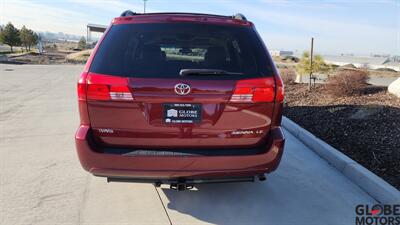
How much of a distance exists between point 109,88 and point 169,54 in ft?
2.94

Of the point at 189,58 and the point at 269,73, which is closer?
the point at 269,73

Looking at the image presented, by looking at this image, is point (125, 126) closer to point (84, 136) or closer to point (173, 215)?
point (84, 136)

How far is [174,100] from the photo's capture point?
3.36m

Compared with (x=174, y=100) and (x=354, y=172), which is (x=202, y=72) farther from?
(x=354, y=172)

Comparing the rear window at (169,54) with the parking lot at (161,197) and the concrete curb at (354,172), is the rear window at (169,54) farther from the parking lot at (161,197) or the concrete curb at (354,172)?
the concrete curb at (354,172)

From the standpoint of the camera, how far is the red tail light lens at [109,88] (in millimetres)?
3334

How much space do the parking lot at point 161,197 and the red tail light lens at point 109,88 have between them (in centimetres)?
115

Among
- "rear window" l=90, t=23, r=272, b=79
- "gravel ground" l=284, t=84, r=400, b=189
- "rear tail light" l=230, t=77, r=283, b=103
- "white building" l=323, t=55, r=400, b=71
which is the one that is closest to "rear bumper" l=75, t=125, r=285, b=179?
"rear tail light" l=230, t=77, r=283, b=103

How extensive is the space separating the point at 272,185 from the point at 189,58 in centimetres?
181

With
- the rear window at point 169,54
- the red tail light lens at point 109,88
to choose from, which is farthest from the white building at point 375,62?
the red tail light lens at point 109,88

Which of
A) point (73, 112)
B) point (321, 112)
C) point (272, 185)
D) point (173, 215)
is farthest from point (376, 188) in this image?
point (73, 112)

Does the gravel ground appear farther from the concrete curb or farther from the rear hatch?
the rear hatch

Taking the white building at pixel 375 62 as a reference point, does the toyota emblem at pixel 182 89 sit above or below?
above

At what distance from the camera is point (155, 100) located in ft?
11.0
